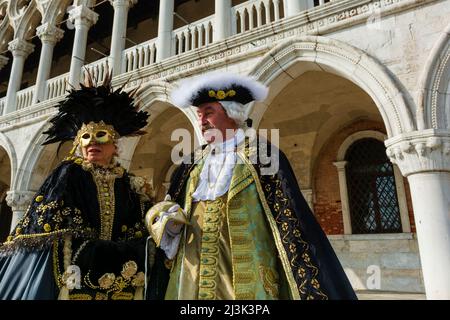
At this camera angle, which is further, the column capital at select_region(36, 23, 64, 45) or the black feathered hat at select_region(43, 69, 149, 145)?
the column capital at select_region(36, 23, 64, 45)

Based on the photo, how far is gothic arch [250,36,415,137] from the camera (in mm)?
4004

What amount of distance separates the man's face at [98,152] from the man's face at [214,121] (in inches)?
29.8

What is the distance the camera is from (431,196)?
362 cm

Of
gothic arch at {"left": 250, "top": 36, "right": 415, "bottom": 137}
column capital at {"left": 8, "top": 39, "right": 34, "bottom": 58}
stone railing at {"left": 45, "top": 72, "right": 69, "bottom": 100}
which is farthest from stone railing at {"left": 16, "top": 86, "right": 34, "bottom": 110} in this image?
gothic arch at {"left": 250, "top": 36, "right": 415, "bottom": 137}

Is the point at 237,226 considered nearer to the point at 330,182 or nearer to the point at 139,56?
the point at 139,56

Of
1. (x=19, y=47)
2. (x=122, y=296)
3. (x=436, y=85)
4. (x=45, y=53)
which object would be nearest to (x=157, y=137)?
(x=45, y=53)

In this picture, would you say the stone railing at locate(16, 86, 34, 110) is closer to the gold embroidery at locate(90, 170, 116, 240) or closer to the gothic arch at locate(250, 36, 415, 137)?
the gothic arch at locate(250, 36, 415, 137)

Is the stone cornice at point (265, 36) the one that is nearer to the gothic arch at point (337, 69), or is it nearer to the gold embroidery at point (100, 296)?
the gothic arch at point (337, 69)

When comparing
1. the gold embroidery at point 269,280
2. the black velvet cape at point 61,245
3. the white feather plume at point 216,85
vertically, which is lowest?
the gold embroidery at point 269,280

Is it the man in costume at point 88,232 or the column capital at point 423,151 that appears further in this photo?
the column capital at point 423,151

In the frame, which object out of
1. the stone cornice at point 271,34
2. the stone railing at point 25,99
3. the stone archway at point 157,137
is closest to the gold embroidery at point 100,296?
the stone archway at point 157,137

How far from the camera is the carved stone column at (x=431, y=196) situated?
11.3ft

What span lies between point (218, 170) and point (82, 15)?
7.73 metres

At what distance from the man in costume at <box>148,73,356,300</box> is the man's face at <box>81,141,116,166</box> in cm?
62
